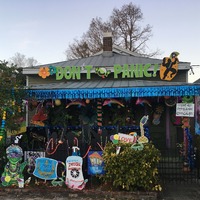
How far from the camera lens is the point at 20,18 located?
500 inches

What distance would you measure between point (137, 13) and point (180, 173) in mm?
27623

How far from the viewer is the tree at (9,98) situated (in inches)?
268

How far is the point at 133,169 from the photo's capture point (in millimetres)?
6129

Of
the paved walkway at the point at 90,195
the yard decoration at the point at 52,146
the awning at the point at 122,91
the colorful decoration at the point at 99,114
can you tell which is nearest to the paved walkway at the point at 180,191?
the paved walkway at the point at 90,195

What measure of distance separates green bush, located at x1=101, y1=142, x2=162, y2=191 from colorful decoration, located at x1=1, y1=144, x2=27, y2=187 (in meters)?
2.36

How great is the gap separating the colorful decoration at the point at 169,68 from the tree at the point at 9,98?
587cm

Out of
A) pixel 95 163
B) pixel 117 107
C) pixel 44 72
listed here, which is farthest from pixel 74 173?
pixel 44 72

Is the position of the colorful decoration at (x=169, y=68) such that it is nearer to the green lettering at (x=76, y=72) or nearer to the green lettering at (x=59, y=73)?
the green lettering at (x=76, y=72)

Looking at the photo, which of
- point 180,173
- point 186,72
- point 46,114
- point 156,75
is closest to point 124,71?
point 156,75

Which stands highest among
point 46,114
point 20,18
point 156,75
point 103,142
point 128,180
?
point 20,18

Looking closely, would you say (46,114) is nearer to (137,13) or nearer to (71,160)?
(71,160)

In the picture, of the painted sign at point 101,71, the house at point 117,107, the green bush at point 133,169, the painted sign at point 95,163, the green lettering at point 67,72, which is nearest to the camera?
the green bush at point 133,169

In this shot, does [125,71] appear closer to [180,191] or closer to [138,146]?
[138,146]

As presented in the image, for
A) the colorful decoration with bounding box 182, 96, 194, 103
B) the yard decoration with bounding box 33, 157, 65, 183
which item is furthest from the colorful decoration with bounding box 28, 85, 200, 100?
the yard decoration with bounding box 33, 157, 65, 183
